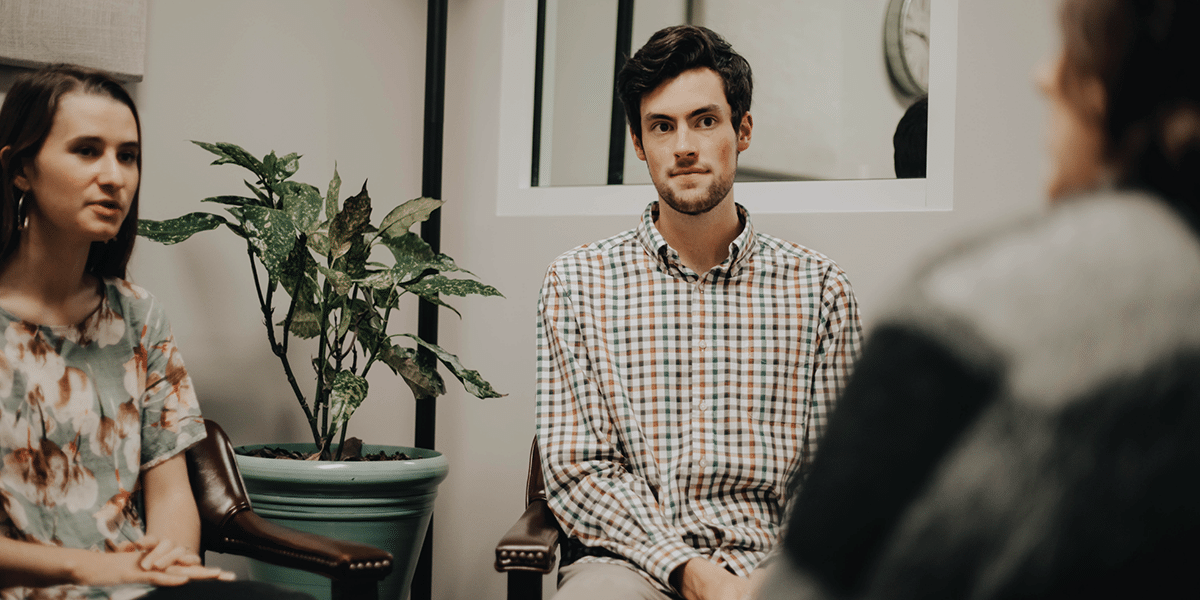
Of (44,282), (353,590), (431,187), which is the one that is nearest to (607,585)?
(353,590)

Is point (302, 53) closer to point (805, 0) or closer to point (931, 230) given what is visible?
point (805, 0)

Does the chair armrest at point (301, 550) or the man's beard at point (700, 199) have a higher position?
the man's beard at point (700, 199)

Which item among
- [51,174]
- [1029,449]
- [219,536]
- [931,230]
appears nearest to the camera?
[1029,449]

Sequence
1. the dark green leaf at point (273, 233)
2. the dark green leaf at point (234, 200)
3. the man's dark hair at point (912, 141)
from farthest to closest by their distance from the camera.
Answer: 1. the man's dark hair at point (912, 141)
2. the dark green leaf at point (234, 200)
3. the dark green leaf at point (273, 233)

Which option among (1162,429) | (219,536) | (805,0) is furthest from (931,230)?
(1162,429)

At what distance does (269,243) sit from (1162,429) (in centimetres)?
198

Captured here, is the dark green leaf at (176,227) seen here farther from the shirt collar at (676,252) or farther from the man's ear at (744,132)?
the man's ear at (744,132)

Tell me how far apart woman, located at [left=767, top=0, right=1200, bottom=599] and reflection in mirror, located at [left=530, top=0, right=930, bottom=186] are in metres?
2.22

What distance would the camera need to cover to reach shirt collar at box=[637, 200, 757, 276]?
6.37 ft

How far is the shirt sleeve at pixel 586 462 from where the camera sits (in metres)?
1.68

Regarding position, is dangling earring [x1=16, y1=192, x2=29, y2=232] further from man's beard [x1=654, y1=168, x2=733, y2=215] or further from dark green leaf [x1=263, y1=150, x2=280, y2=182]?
man's beard [x1=654, y1=168, x2=733, y2=215]

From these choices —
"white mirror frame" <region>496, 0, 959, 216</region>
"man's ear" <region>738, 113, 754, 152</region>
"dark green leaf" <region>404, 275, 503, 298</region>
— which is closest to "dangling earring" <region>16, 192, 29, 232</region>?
"dark green leaf" <region>404, 275, 503, 298</region>

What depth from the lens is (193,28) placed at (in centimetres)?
232

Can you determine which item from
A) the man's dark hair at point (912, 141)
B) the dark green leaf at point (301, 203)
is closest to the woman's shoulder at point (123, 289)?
the dark green leaf at point (301, 203)
